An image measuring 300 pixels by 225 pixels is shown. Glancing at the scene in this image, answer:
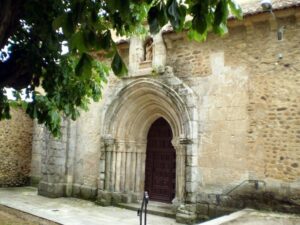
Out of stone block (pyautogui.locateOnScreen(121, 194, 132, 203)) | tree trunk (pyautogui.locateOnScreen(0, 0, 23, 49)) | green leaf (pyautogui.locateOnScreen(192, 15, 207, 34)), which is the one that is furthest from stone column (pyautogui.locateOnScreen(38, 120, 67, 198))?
green leaf (pyautogui.locateOnScreen(192, 15, 207, 34))

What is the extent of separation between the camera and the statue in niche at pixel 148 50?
959 cm

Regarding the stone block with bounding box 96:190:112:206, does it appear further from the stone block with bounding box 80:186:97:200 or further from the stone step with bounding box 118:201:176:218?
the stone block with bounding box 80:186:97:200

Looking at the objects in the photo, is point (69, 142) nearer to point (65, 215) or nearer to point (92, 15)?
point (65, 215)

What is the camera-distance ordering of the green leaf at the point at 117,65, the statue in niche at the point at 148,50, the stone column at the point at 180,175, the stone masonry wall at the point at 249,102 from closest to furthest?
the green leaf at the point at 117,65 → the stone masonry wall at the point at 249,102 → the stone column at the point at 180,175 → the statue in niche at the point at 148,50

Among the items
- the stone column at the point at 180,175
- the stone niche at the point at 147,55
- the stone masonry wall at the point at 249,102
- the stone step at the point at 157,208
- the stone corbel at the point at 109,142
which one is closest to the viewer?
the stone masonry wall at the point at 249,102

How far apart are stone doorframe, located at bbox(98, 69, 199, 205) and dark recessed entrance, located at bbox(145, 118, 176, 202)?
184mm

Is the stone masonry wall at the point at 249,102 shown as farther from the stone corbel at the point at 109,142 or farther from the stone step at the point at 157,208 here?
the stone corbel at the point at 109,142

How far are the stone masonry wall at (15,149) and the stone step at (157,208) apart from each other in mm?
5477

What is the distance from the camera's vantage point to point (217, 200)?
780 cm

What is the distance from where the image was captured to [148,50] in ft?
31.8

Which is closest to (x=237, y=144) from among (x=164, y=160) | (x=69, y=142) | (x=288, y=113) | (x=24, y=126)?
(x=288, y=113)

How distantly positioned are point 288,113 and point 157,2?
19.1 feet

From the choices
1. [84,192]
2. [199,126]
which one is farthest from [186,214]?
[84,192]

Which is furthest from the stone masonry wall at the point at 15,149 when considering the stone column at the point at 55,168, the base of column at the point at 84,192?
the base of column at the point at 84,192
